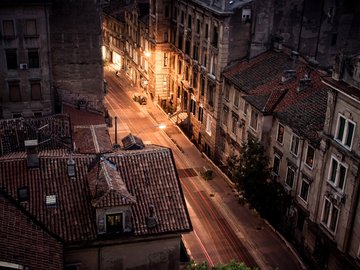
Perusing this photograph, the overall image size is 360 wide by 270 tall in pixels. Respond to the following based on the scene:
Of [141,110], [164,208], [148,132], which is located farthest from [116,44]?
[164,208]

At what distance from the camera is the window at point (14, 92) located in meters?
65.5

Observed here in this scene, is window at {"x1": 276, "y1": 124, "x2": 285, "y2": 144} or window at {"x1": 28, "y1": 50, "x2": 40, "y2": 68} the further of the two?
window at {"x1": 28, "y1": 50, "x2": 40, "y2": 68}

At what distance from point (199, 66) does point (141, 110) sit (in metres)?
19.6

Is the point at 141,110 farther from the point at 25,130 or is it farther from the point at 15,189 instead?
the point at 15,189

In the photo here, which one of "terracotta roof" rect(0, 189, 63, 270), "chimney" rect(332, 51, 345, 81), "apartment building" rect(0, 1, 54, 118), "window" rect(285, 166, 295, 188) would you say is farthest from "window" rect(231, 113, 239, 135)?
"terracotta roof" rect(0, 189, 63, 270)

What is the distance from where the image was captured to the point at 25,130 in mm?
56188

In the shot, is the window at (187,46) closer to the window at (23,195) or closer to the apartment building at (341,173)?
the apartment building at (341,173)

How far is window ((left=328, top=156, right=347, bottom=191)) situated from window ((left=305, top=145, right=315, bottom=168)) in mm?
3636

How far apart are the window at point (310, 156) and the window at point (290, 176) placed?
123 inches

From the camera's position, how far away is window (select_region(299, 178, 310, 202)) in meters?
57.1

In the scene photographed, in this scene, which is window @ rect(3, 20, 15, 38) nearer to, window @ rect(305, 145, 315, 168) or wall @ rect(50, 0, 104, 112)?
wall @ rect(50, 0, 104, 112)

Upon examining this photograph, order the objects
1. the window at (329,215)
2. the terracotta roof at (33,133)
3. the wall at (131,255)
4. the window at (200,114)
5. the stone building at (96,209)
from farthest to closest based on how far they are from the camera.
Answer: the window at (200,114) < the terracotta roof at (33,133) < the window at (329,215) < the wall at (131,255) < the stone building at (96,209)

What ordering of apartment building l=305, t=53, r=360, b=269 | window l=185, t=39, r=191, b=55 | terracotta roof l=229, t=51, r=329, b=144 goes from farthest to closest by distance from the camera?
window l=185, t=39, r=191, b=55
terracotta roof l=229, t=51, r=329, b=144
apartment building l=305, t=53, r=360, b=269

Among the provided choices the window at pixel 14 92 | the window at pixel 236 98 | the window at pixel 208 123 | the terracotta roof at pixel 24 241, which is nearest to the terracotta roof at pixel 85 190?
the terracotta roof at pixel 24 241
